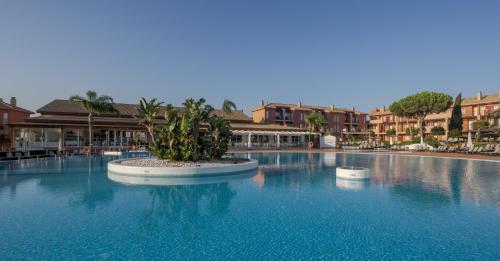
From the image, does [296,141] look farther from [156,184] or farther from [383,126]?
[156,184]

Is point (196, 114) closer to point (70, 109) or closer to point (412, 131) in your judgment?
point (70, 109)

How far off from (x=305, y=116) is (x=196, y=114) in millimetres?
45895

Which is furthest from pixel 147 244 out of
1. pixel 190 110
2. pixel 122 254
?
pixel 190 110

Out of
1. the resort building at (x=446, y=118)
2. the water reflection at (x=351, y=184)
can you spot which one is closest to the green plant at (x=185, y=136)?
the water reflection at (x=351, y=184)

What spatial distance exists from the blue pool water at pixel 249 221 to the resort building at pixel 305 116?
4527cm

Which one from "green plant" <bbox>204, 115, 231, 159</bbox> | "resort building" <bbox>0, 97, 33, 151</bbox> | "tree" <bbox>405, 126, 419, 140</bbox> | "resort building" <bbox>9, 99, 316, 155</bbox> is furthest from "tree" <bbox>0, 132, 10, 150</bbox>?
"tree" <bbox>405, 126, 419, 140</bbox>

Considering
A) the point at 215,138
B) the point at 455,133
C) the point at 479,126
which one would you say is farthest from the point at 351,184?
the point at 479,126

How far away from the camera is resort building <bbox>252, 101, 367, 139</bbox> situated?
58656 mm

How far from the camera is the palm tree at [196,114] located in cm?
1842

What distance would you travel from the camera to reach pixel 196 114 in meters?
18.4

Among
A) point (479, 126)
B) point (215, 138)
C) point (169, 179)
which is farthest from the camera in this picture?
point (479, 126)

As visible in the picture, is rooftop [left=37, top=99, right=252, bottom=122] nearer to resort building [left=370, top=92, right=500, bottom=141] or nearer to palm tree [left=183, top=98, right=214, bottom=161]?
palm tree [left=183, top=98, right=214, bottom=161]

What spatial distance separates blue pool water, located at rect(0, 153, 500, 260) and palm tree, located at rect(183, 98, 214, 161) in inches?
221

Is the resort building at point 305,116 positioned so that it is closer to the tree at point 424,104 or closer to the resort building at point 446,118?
the resort building at point 446,118
